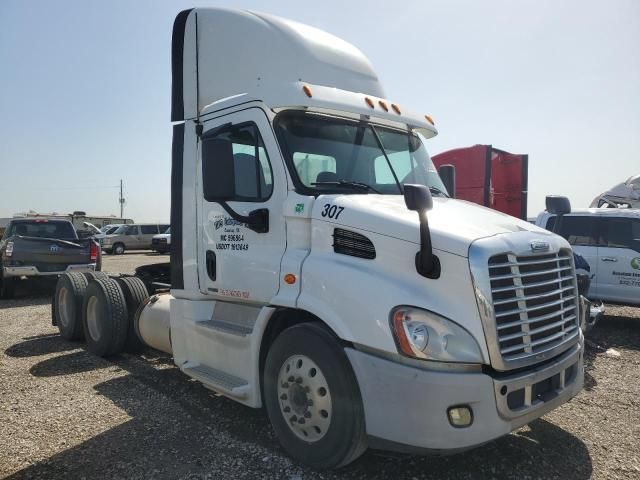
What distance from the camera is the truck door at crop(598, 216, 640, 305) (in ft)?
28.3

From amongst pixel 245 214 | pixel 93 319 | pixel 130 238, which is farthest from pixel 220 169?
pixel 130 238

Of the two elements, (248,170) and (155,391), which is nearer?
(248,170)

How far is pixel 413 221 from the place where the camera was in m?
3.22

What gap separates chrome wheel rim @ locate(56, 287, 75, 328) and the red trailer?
682 cm

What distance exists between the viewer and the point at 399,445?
2943 mm

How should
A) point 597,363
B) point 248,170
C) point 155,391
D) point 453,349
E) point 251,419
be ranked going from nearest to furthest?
point 453,349
point 248,170
point 251,419
point 155,391
point 597,363

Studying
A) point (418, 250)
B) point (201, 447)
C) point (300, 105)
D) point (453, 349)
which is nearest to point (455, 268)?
point (418, 250)

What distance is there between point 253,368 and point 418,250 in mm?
1626

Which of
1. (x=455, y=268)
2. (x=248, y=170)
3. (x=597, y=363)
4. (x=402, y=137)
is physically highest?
(x=402, y=137)

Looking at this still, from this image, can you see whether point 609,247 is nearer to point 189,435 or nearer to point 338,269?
point 338,269

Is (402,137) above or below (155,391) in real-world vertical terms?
above

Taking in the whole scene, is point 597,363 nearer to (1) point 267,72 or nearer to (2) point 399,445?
(2) point 399,445

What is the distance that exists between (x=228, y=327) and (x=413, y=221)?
1.91 metres

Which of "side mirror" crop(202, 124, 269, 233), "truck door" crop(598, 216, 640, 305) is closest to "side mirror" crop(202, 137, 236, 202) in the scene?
"side mirror" crop(202, 124, 269, 233)
